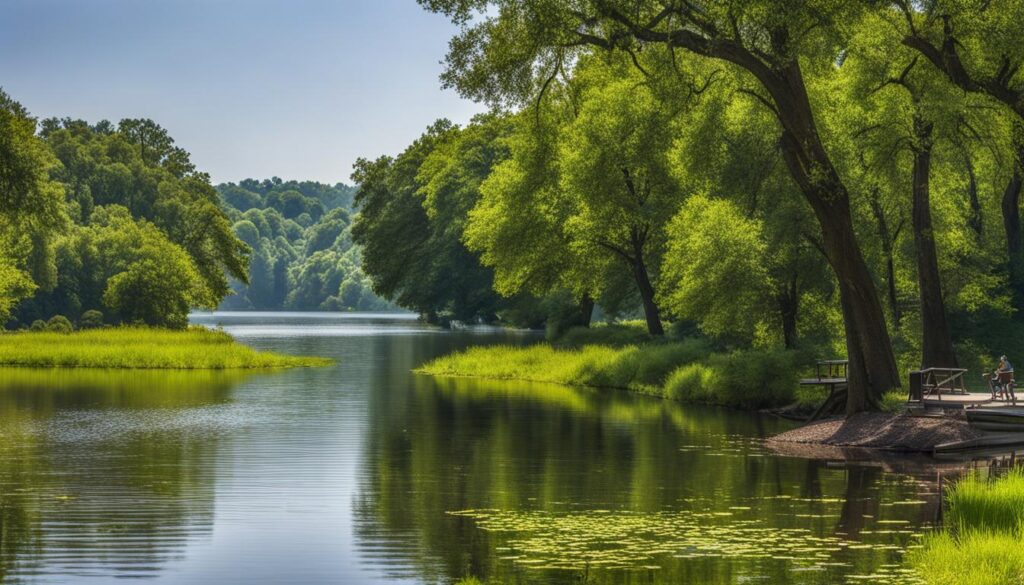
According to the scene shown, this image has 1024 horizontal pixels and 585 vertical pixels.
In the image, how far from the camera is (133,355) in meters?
61.3

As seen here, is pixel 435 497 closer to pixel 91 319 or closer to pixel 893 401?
pixel 893 401

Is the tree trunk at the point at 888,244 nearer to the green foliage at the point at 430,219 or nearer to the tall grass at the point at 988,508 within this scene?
the tall grass at the point at 988,508

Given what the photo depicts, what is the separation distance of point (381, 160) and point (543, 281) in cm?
5402

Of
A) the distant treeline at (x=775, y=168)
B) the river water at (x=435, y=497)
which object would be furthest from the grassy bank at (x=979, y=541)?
the distant treeline at (x=775, y=168)

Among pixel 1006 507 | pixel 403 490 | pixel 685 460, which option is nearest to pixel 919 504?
pixel 1006 507

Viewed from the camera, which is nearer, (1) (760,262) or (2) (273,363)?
(1) (760,262)

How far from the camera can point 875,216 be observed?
1594 inches

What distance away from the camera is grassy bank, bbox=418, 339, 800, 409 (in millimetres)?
39781

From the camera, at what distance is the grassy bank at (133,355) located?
6084 cm

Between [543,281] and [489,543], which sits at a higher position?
[543,281]

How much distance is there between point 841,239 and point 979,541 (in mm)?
16007

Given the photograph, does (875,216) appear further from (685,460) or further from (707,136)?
(685,460)

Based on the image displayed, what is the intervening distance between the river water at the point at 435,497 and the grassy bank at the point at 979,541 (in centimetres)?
53

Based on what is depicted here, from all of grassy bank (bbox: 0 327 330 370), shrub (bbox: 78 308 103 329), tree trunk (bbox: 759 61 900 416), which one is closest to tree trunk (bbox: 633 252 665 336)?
grassy bank (bbox: 0 327 330 370)
